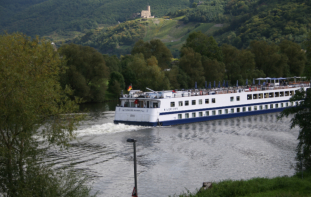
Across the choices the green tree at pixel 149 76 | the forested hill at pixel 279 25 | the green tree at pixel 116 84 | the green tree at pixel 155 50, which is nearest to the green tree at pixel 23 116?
the green tree at pixel 149 76

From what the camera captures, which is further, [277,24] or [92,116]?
[277,24]

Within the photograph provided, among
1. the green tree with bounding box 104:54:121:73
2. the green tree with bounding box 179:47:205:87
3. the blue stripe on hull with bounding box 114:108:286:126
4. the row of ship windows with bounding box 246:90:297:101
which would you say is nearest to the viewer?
the blue stripe on hull with bounding box 114:108:286:126

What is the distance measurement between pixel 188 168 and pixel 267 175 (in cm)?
665

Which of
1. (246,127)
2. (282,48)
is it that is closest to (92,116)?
(246,127)

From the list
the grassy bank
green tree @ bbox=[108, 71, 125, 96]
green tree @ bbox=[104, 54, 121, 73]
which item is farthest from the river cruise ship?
green tree @ bbox=[104, 54, 121, 73]

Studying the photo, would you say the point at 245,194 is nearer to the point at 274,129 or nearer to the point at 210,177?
the point at 210,177

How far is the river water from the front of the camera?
30141 millimetres

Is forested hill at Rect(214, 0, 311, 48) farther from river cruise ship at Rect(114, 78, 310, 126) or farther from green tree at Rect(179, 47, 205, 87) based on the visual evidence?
river cruise ship at Rect(114, 78, 310, 126)

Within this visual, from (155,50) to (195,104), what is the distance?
46.6m

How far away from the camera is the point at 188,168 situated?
33.2 m

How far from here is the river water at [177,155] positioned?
30141mm

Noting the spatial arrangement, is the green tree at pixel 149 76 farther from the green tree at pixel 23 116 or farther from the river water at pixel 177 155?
the green tree at pixel 23 116

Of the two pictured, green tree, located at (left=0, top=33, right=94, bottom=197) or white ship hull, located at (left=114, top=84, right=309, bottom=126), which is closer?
green tree, located at (left=0, top=33, right=94, bottom=197)

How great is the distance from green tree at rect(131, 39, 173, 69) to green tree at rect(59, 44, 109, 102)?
18194 millimetres
